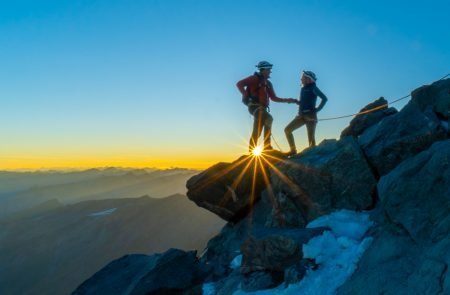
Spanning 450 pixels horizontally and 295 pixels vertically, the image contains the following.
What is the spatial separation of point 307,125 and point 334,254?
8.09 metres

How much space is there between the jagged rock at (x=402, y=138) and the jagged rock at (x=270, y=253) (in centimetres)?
414

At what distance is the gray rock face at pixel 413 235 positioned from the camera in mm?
7262

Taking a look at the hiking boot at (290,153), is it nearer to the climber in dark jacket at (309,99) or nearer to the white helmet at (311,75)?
the climber in dark jacket at (309,99)

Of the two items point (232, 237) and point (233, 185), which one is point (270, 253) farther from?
point (232, 237)

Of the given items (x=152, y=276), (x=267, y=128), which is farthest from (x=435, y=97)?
(x=152, y=276)

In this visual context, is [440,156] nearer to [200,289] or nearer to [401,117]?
[401,117]

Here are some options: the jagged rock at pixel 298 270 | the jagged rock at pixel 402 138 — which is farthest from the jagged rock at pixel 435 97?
the jagged rock at pixel 298 270

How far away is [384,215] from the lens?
10234 millimetres

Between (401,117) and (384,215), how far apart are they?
4074 millimetres

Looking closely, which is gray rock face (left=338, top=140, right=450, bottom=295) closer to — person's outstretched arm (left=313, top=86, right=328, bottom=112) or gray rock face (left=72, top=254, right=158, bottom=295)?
person's outstretched arm (left=313, top=86, right=328, bottom=112)

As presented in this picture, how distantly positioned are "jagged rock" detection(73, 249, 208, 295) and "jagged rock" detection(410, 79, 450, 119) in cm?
1046

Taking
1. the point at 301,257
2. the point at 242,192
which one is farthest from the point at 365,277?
the point at 242,192

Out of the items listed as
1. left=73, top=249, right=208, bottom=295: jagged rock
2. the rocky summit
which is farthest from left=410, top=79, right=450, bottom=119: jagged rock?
left=73, top=249, right=208, bottom=295: jagged rock

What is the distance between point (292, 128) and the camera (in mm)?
17188
